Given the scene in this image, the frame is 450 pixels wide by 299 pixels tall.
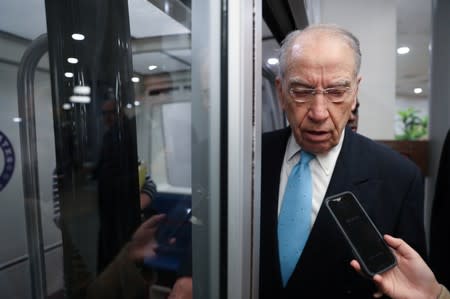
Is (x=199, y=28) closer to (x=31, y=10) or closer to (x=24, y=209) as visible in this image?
(x=31, y=10)

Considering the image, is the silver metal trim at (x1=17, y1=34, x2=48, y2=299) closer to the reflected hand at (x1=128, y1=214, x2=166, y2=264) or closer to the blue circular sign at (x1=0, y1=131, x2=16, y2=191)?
the blue circular sign at (x1=0, y1=131, x2=16, y2=191)

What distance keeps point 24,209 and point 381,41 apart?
263cm

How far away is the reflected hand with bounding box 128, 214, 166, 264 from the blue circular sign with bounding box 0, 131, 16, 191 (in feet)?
0.78

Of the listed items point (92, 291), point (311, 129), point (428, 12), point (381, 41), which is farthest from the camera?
point (428, 12)

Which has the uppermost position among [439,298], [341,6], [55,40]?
[341,6]

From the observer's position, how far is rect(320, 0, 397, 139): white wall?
2340mm

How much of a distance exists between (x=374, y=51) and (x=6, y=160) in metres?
2.58

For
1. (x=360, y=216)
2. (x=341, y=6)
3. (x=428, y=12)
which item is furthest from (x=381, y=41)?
(x=360, y=216)

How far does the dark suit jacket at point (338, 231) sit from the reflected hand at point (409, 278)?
11cm

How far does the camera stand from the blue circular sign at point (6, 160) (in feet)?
1.37

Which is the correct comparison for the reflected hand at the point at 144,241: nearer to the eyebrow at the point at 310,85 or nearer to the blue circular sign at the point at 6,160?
the blue circular sign at the point at 6,160

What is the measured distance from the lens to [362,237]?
639mm

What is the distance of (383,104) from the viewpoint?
2.41m

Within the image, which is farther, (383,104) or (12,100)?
(383,104)
